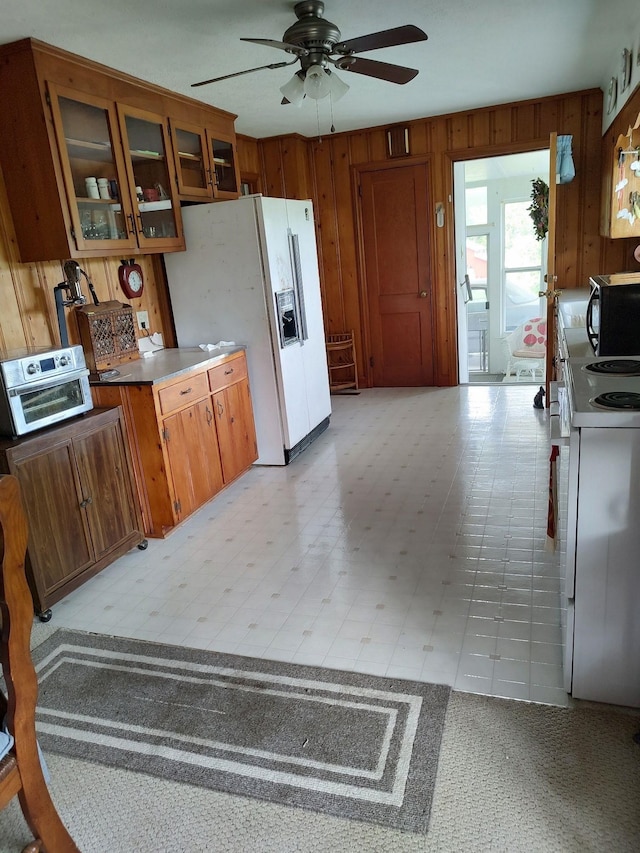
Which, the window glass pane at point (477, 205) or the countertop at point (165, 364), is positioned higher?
the window glass pane at point (477, 205)

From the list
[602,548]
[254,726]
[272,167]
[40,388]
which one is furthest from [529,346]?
[254,726]

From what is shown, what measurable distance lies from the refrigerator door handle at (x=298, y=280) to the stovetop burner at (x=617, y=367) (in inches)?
95.1

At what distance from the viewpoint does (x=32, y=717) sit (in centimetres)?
135

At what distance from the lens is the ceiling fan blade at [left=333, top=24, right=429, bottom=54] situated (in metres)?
2.48

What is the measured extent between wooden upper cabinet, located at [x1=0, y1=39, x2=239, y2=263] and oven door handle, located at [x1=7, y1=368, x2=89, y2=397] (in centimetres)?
66

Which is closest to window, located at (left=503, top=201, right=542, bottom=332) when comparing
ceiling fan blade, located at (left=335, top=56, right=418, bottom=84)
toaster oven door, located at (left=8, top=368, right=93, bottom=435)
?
ceiling fan blade, located at (left=335, top=56, right=418, bottom=84)

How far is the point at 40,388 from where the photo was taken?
8.43ft

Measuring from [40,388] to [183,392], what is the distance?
2.87ft

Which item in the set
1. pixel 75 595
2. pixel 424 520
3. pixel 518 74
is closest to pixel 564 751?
pixel 424 520

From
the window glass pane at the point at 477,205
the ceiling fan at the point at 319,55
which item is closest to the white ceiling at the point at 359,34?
the ceiling fan at the point at 319,55

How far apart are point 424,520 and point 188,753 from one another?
1744mm

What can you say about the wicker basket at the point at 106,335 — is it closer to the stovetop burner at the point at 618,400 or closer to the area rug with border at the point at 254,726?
the area rug with border at the point at 254,726

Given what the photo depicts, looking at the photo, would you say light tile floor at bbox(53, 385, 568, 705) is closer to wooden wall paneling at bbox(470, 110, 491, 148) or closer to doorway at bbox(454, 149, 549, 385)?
wooden wall paneling at bbox(470, 110, 491, 148)

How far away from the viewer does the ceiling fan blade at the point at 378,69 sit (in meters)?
2.77
